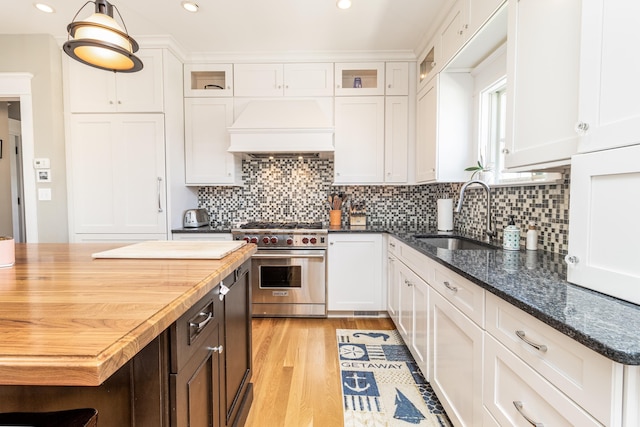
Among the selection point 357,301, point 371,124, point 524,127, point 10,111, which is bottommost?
point 357,301

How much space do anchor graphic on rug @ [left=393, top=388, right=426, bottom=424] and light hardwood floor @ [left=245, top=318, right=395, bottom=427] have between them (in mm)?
328

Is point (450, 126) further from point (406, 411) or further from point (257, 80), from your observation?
point (406, 411)

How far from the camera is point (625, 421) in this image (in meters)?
0.64

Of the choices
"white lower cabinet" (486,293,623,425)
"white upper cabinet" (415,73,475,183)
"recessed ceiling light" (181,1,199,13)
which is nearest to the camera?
"white lower cabinet" (486,293,623,425)

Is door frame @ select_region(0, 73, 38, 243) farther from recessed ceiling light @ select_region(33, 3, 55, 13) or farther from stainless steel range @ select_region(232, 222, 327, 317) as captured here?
stainless steel range @ select_region(232, 222, 327, 317)

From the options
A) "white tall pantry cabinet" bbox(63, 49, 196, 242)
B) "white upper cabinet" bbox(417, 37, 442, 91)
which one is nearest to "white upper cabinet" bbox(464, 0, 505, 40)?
"white upper cabinet" bbox(417, 37, 442, 91)

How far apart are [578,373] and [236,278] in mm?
1304

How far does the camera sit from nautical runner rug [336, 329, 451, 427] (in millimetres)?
1669

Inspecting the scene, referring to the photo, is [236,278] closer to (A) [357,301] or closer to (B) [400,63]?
(A) [357,301]

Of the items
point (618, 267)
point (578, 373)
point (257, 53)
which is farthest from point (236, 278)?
point (257, 53)

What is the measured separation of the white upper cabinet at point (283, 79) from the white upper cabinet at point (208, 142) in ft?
0.83

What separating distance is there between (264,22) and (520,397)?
2.89 m

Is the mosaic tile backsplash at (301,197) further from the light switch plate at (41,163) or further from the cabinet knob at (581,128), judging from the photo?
the cabinet knob at (581,128)

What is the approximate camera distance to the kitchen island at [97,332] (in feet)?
1.77
